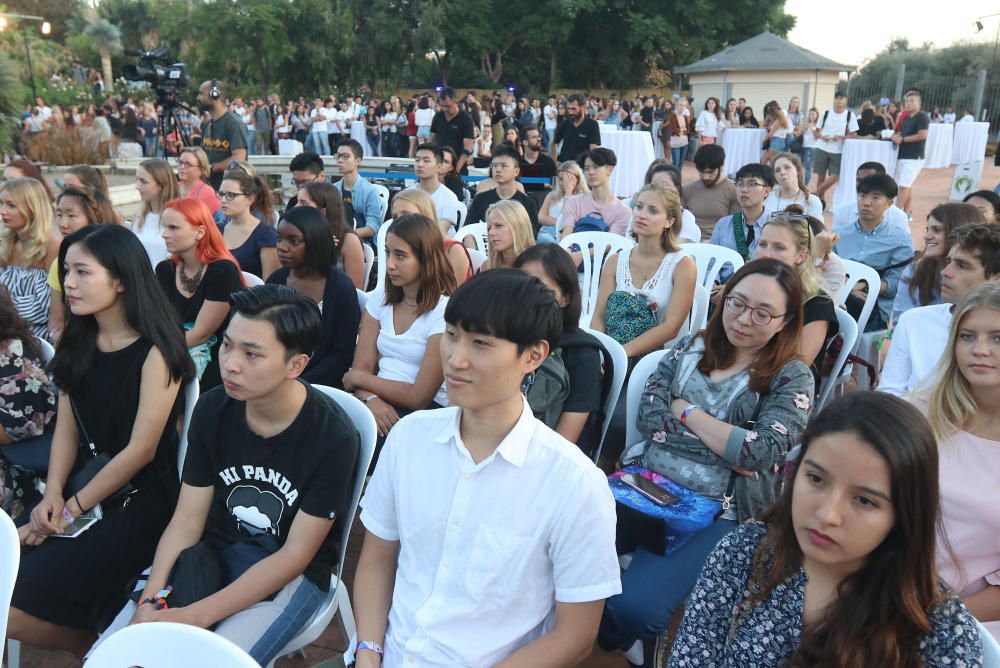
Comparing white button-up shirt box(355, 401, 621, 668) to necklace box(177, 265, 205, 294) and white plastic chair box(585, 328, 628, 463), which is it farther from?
necklace box(177, 265, 205, 294)

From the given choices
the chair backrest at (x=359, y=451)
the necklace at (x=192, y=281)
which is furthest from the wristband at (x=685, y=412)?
the necklace at (x=192, y=281)

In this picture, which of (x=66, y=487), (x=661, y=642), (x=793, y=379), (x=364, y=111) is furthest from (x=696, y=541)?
(x=364, y=111)

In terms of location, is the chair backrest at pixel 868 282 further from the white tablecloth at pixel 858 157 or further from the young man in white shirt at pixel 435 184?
the white tablecloth at pixel 858 157

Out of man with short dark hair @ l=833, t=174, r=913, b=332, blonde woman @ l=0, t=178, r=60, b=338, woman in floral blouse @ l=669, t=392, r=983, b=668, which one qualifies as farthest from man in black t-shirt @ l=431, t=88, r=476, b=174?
woman in floral blouse @ l=669, t=392, r=983, b=668

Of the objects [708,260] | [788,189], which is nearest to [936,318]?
[708,260]

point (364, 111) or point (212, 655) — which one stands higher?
point (364, 111)

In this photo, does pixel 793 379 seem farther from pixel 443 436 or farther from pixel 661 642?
pixel 443 436

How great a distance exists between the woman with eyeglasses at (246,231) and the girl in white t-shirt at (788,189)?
3.56m

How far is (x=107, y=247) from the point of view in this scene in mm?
2422

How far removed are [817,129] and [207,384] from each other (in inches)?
457

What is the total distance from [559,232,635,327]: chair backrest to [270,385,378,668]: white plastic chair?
243 centimetres

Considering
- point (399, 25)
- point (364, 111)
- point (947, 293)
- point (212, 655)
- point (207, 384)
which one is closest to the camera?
point (212, 655)

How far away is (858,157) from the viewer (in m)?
10.6

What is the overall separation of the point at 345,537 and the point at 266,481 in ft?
0.97
